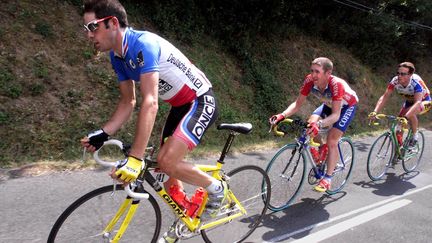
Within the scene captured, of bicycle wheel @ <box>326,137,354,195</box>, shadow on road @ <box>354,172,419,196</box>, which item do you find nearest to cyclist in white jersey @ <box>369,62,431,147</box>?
bicycle wheel @ <box>326,137,354,195</box>

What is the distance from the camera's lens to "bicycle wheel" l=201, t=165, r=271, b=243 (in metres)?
3.90

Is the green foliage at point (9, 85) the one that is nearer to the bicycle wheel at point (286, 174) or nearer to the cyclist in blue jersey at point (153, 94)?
the cyclist in blue jersey at point (153, 94)

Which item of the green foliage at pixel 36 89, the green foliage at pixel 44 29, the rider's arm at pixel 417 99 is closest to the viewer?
the green foliage at pixel 36 89

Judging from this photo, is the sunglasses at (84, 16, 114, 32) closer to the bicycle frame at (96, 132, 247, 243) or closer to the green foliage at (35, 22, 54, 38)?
the bicycle frame at (96, 132, 247, 243)

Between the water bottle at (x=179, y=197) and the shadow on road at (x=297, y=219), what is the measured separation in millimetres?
1209

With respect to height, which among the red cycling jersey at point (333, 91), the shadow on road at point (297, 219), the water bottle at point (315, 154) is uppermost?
the red cycling jersey at point (333, 91)

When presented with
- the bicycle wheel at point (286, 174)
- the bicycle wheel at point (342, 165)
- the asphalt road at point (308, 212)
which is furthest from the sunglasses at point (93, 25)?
the bicycle wheel at point (342, 165)

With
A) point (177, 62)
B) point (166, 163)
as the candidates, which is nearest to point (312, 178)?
point (166, 163)

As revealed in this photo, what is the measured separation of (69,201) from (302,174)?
2.95 m

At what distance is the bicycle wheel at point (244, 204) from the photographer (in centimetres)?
390

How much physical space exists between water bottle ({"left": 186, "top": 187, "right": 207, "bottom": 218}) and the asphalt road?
493mm

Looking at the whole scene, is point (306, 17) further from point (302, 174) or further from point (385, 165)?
point (302, 174)

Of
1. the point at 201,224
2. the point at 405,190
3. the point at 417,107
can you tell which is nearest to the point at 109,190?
the point at 201,224

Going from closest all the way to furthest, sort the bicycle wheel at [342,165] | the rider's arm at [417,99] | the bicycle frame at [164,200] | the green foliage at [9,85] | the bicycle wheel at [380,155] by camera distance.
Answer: the bicycle frame at [164,200]
the bicycle wheel at [342,165]
the green foliage at [9,85]
the rider's arm at [417,99]
the bicycle wheel at [380,155]
